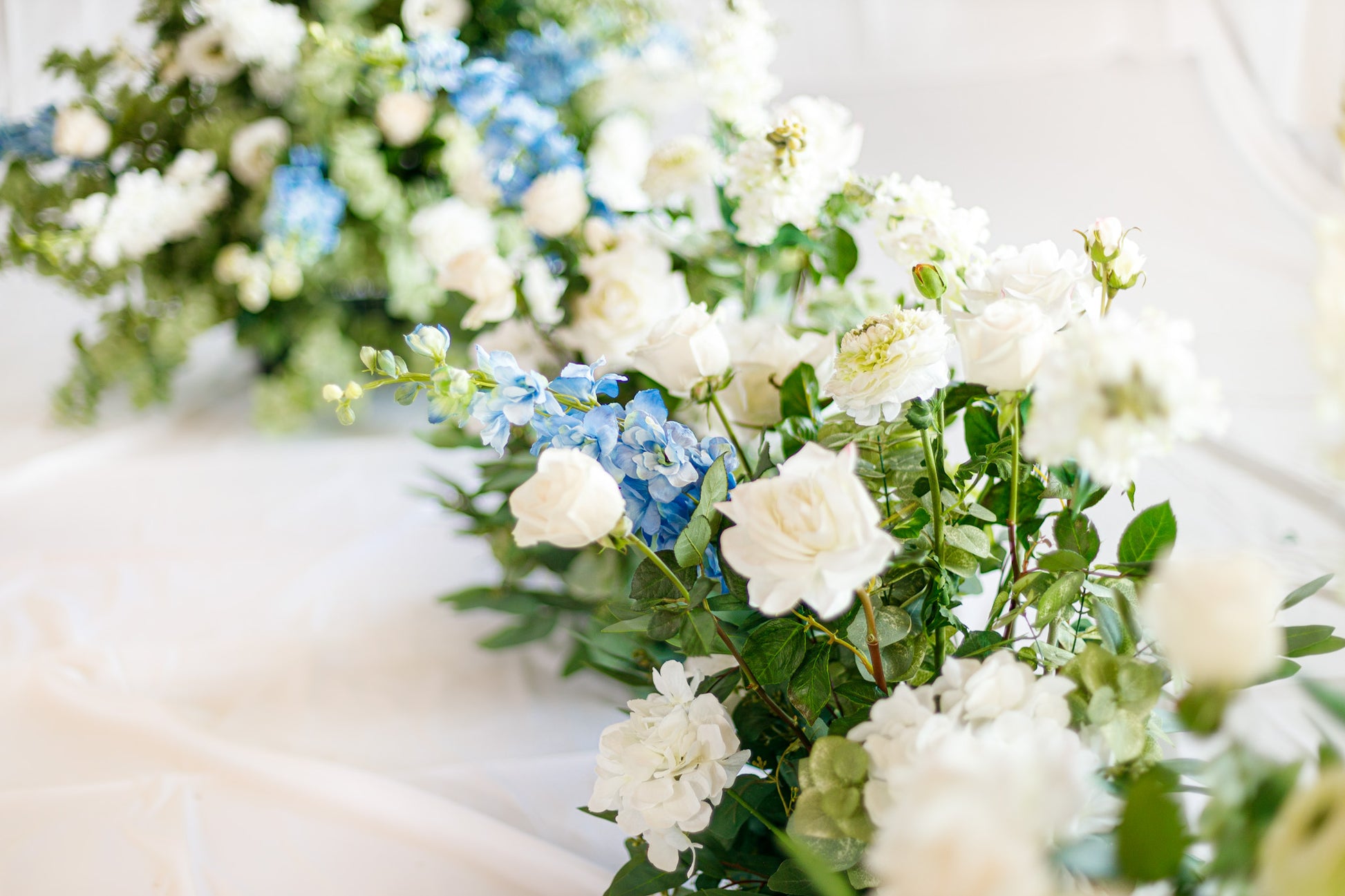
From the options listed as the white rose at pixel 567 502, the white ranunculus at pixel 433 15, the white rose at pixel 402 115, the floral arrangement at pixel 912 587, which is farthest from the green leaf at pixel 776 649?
the white rose at pixel 402 115

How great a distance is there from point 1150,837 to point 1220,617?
79 millimetres

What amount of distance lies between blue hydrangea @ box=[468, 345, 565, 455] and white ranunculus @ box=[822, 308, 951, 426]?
0.14m

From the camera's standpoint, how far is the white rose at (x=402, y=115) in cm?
102

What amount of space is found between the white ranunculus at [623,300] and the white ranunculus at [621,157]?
232 mm

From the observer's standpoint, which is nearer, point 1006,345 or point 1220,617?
point 1220,617

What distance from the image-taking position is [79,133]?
105cm

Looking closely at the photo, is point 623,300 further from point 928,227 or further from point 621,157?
point 621,157

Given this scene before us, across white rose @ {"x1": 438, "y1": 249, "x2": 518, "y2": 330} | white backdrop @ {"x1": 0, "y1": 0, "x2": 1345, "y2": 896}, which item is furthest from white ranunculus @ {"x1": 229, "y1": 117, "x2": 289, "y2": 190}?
white rose @ {"x1": 438, "y1": 249, "x2": 518, "y2": 330}

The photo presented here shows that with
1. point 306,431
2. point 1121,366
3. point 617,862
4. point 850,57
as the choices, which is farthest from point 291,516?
point 850,57

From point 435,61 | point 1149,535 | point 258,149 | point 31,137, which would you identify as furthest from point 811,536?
point 31,137

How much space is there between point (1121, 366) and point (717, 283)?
0.57 meters

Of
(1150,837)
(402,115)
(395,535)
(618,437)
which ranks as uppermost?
(402,115)

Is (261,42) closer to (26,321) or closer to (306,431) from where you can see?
(306,431)

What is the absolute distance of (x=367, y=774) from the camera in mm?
657
